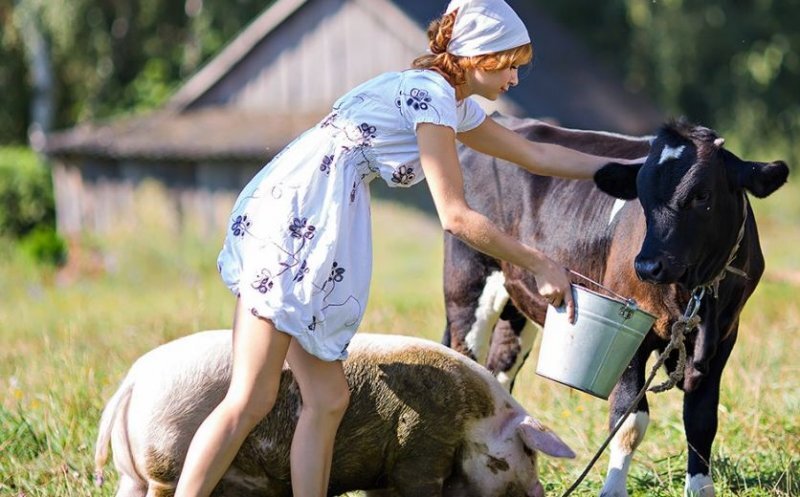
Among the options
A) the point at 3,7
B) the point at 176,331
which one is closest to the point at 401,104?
the point at 176,331

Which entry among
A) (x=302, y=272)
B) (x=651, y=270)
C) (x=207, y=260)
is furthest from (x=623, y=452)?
(x=207, y=260)

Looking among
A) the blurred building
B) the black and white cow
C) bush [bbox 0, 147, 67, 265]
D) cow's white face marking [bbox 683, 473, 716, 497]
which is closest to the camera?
the black and white cow

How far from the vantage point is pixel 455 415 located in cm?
509

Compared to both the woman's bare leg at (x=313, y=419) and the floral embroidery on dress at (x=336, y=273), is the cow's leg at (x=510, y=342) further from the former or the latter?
the floral embroidery on dress at (x=336, y=273)

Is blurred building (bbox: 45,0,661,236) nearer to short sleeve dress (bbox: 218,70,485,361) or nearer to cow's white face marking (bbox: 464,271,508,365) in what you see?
cow's white face marking (bbox: 464,271,508,365)

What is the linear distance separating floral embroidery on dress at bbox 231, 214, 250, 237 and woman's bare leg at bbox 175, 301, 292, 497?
0.27 m

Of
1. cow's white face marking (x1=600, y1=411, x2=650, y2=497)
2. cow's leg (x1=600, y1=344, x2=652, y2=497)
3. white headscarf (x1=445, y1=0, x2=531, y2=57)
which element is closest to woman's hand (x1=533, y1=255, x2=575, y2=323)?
white headscarf (x1=445, y1=0, x2=531, y2=57)

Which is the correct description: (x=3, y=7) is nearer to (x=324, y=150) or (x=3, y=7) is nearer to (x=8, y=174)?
(x=8, y=174)

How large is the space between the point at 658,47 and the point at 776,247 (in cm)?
1480

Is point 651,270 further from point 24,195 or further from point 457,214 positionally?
point 24,195

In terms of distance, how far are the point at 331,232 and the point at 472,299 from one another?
3.10 meters

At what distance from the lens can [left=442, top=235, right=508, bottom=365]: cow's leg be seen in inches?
293

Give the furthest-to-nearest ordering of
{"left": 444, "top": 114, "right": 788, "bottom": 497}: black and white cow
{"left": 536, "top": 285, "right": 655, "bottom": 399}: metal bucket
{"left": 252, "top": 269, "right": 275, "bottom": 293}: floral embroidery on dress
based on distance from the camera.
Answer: {"left": 444, "top": 114, "right": 788, "bottom": 497}: black and white cow < {"left": 536, "top": 285, "right": 655, "bottom": 399}: metal bucket < {"left": 252, "top": 269, "right": 275, "bottom": 293}: floral embroidery on dress

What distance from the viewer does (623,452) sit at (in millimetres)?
5750
